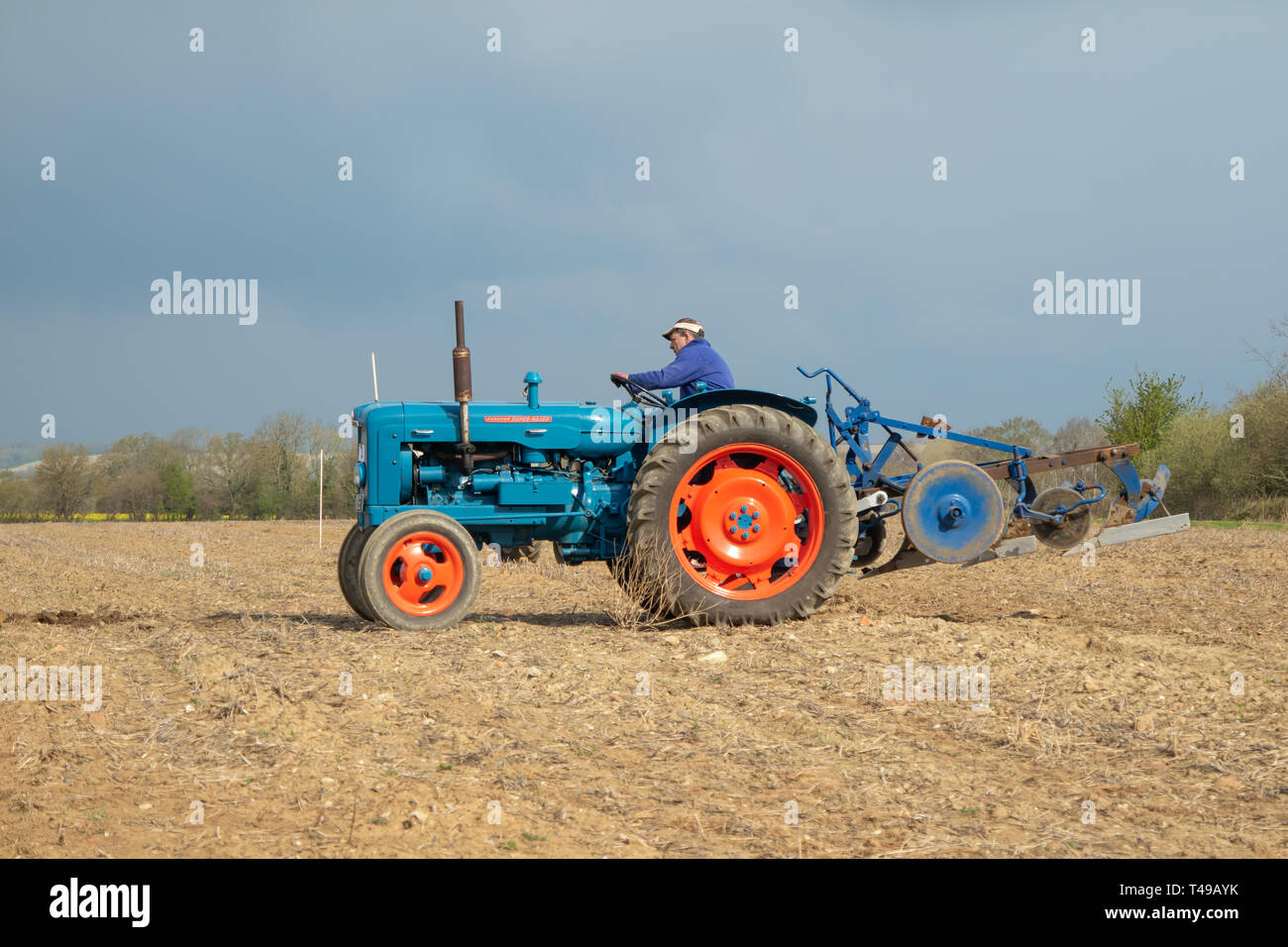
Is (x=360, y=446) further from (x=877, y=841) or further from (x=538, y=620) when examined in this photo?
(x=877, y=841)

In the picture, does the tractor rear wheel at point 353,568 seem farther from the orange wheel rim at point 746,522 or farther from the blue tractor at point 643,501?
the orange wheel rim at point 746,522

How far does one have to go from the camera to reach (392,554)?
681 centimetres

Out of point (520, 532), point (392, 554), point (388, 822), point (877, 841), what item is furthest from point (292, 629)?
point (877, 841)

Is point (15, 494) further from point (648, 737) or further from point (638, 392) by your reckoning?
point (648, 737)

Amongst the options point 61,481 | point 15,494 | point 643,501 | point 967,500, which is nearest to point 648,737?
point 643,501

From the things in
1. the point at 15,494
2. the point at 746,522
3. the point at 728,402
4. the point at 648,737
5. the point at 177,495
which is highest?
the point at 728,402

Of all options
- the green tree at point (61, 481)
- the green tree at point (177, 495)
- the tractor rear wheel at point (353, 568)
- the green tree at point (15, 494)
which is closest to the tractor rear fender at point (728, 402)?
the tractor rear wheel at point (353, 568)

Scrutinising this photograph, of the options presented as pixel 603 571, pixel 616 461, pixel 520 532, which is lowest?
pixel 603 571

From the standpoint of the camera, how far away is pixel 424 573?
6895 millimetres

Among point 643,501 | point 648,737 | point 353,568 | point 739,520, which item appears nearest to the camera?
point 648,737

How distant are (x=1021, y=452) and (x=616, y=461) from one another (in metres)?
3.15

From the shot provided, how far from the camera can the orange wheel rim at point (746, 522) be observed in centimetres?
725

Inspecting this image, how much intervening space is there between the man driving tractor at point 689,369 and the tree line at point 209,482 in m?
25.0

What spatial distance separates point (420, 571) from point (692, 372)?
2.31m
